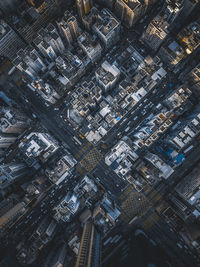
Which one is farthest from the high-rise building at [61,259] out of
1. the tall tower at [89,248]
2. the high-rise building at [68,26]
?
the high-rise building at [68,26]

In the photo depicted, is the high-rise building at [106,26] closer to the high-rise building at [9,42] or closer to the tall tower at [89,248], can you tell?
the high-rise building at [9,42]

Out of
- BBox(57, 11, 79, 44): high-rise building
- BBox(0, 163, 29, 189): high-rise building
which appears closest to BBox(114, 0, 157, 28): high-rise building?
BBox(57, 11, 79, 44): high-rise building

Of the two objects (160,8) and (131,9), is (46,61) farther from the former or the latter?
(160,8)

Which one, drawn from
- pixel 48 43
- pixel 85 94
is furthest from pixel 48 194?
pixel 48 43

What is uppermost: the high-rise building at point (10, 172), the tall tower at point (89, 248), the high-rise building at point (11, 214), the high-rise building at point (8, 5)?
the high-rise building at point (8, 5)

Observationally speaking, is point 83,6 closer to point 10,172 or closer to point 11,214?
point 10,172

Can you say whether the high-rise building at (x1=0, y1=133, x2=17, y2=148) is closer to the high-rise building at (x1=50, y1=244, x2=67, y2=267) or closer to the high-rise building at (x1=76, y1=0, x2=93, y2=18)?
the high-rise building at (x1=50, y1=244, x2=67, y2=267)
